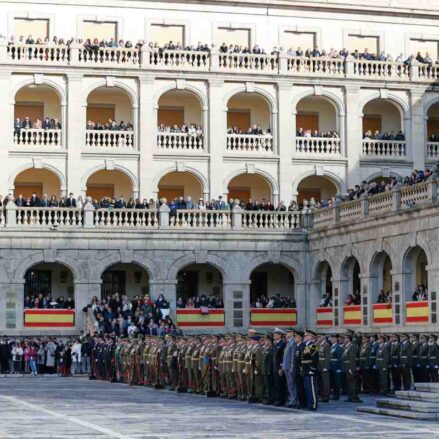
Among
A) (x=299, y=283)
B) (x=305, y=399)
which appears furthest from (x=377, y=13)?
(x=305, y=399)

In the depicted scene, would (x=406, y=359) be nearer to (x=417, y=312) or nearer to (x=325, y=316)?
(x=417, y=312)

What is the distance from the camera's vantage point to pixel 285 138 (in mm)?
57250

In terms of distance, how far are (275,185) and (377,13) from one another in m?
10.1

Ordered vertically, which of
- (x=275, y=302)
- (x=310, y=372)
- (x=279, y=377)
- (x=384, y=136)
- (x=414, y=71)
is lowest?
(x=279, y=377)

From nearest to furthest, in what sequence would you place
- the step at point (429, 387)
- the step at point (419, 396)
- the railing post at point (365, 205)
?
the step at point (419, 396), the step at point (429, 387), the railing post at point (365, 205)

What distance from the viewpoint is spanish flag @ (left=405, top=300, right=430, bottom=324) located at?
4247cm

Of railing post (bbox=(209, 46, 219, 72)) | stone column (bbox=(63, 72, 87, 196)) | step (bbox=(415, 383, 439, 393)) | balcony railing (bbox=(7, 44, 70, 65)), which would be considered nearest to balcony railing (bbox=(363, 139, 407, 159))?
railing post (bbox=(209, 46, 219, 72))

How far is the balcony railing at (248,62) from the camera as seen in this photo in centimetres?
5691

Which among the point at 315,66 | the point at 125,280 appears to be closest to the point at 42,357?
the point at 125,280

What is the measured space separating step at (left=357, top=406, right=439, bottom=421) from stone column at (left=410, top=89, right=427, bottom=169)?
31.7 m

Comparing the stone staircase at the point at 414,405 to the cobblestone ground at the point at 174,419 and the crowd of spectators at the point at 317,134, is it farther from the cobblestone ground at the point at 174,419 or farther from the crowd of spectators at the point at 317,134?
the crowd of spectators at the point at 317,134

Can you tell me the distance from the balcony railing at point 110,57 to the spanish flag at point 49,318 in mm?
11141

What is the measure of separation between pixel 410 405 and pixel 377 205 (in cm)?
2074

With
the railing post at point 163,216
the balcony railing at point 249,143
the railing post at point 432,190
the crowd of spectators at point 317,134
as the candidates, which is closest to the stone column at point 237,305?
the railing post at point 163,216
